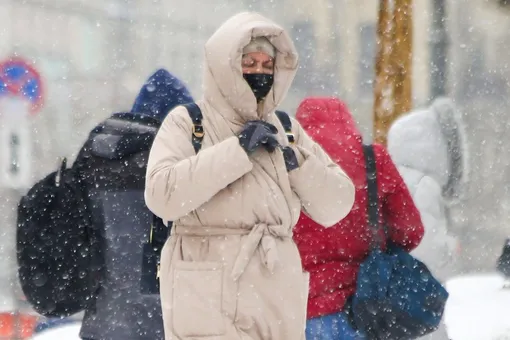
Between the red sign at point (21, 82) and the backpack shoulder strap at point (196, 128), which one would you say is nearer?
the backpack shoulder strap at point (196, 128)

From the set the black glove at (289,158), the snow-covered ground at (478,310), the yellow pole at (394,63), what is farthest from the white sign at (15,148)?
the black glove at (289,158)

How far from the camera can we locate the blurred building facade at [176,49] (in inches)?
900

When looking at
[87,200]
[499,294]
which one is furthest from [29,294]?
[499,294]

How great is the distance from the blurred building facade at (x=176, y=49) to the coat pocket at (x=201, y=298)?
1920 cm

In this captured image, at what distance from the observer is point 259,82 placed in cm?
351

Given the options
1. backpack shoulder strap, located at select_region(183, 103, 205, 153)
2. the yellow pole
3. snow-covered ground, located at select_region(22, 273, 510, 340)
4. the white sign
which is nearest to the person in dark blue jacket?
backpack shoulder strap, located at select_region(183, 103, 205, 153)

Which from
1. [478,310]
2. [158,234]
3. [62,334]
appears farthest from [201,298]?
[478,310]

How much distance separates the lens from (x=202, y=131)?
346 centimetres

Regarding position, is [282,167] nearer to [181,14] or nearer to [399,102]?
[399,102]

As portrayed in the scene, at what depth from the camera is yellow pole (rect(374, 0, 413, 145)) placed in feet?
29.1

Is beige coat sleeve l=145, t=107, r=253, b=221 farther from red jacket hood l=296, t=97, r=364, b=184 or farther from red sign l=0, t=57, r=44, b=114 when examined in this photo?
red sign l=0, t=57, r=44, b=114

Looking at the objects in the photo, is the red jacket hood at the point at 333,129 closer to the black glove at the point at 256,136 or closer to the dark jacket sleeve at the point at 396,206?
the dark jacket sleeve at the point at 396,206

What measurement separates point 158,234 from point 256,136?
801mm

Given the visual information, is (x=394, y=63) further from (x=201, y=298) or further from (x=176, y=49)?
(x=176, y=49)
